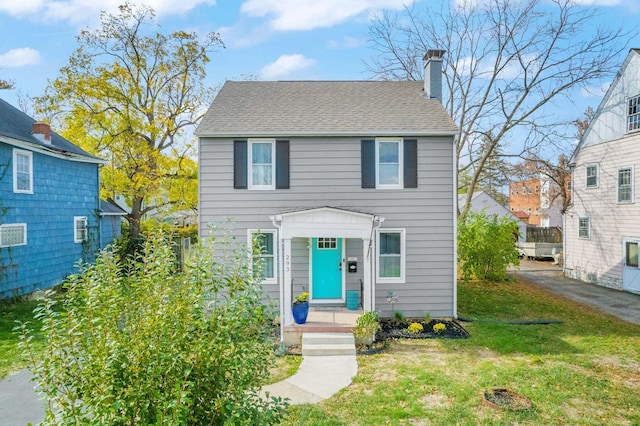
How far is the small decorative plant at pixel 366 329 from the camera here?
8.75 meters

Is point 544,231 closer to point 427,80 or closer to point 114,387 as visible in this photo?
point 427,80

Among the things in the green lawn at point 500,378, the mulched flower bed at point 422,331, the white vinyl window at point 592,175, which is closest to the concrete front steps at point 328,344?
the green lawn at point 500,378

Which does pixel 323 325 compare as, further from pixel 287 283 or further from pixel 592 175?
pixel 592 175

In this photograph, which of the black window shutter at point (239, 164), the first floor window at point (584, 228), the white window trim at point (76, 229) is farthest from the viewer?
the first floor window at point (584, 228)

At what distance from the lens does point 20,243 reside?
12.5m

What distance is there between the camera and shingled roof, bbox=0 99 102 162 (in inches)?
488

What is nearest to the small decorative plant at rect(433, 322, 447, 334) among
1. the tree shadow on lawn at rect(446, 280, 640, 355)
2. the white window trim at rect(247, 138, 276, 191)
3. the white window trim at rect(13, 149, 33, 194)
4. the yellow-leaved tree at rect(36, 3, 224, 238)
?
the tree shadow on lawn at rect(446, 280, 640, 355)

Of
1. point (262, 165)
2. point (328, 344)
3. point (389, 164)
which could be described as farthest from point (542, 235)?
point (328, 344)

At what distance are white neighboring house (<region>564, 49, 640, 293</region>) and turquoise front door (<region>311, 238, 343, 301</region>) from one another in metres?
12.5

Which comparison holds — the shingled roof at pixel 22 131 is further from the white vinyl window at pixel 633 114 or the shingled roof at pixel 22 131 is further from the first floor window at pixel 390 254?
the white vinyl window at pixel 633 114

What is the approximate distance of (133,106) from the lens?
19016 mm

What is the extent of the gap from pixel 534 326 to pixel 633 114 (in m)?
10.5

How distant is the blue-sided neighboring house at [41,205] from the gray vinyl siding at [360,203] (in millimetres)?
6656

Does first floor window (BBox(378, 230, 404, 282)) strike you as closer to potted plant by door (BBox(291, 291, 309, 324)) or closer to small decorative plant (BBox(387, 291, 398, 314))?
small decorative plant (BBox(387, 291, 398, 314))
